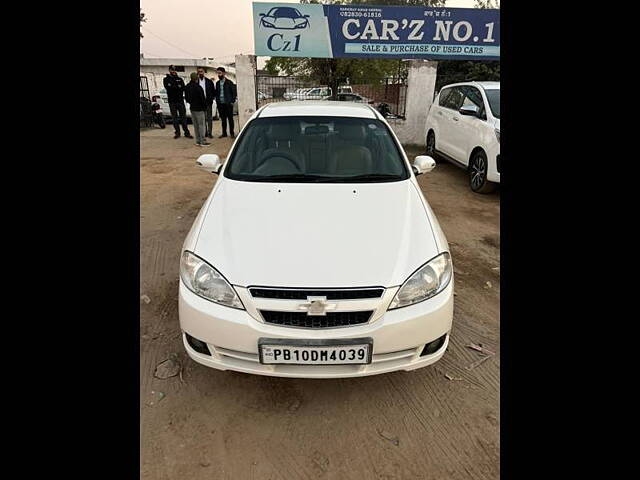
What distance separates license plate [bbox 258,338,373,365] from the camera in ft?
5.90

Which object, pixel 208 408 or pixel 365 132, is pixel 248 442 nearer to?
pixel 208 408

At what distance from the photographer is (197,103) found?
9.12 m

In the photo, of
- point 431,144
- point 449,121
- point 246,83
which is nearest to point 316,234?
point 449,121

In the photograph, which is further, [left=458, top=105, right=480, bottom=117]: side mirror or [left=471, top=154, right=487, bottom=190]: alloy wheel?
[left=458, top=105, right=480, bottom=117]: side mirror

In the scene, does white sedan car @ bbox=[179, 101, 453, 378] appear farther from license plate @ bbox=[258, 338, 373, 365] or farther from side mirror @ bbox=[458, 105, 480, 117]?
side mirror @ bbox=[458, 105, 480, 117]

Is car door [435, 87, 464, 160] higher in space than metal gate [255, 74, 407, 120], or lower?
lower

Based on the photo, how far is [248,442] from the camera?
1.92 metres

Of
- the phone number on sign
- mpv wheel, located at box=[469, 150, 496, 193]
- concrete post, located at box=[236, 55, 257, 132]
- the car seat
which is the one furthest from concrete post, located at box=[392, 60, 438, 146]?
the car seat

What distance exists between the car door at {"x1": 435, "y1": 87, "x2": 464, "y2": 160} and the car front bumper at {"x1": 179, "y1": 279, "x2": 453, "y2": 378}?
Answer: 17.9ft

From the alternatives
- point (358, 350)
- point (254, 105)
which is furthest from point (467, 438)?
point (254, 105)

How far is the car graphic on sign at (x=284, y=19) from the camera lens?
28.1 ft

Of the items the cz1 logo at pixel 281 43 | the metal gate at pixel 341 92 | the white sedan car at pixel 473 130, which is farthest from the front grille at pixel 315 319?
the cz1 logo at pixel 281 43

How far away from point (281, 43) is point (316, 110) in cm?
649

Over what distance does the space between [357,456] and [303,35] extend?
906cm
